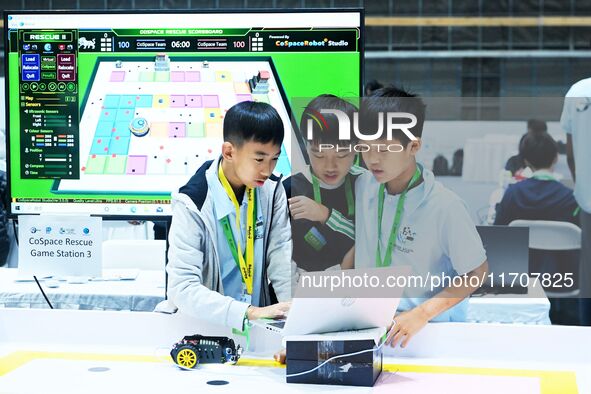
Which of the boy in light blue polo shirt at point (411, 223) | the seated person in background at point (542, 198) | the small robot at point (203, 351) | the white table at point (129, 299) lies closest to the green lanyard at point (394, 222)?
the boy in light blue polo shirt at point (411, 223)

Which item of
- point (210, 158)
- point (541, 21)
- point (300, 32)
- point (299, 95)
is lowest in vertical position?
point (210, 158)

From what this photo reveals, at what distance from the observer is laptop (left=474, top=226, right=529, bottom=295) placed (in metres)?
3.21

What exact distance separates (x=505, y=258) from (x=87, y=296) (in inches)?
65.3

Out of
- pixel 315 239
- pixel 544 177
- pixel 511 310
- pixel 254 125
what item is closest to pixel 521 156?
pixel 544 177

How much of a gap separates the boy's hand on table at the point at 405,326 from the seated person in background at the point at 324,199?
0.78ft

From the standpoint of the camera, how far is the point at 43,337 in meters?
2.53

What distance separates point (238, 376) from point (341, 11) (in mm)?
1118

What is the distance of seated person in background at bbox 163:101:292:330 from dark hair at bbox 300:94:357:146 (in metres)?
0.11

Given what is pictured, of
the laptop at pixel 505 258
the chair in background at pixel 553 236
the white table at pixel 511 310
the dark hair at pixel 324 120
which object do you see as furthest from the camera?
the chair in background at pixel 553 236

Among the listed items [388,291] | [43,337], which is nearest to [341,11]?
[388,291]

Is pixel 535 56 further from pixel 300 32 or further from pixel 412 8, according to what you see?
pixel 300 32

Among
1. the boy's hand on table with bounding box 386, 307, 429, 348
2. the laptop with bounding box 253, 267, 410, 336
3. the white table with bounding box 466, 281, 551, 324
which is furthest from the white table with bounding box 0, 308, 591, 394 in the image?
the white table with bounding box 466, 281, 551, 324

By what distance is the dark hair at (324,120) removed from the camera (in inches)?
96.0

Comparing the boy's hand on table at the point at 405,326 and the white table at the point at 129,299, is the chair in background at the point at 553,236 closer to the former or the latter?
the white table at the point at 129,299
